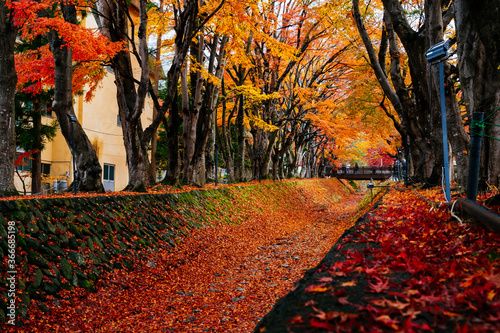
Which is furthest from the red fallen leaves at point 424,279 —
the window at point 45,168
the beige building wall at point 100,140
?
the window at point 45,168

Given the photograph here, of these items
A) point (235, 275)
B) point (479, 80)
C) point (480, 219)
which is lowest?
point (235, 275)

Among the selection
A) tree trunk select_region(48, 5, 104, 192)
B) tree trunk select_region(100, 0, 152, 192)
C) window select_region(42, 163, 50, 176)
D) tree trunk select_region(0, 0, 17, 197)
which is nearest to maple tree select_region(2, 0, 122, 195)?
tree trunk select_region(48, 5, 104, 192)

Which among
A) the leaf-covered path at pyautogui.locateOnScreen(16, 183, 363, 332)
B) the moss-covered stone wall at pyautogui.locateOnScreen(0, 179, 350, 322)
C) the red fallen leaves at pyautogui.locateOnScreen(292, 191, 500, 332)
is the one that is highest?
the red fallen leaves at pyautogui.locateOnScreen(292, 191, 500, 332)

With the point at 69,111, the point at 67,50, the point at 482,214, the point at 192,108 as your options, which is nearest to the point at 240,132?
the point at 192,108

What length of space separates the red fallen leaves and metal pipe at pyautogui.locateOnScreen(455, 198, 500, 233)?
113 mm

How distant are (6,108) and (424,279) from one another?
9.45 metres

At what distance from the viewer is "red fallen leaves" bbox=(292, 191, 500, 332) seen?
5.84ft

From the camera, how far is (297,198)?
20422 millimetres

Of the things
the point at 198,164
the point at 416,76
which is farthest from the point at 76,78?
the point at 416,76

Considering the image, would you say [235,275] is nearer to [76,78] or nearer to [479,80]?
[479,80]

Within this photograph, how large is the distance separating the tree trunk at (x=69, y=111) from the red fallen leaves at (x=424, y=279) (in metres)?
7.38

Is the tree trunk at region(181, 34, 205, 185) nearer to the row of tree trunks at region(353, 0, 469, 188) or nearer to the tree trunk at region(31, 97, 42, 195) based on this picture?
the row of tree trunks at region(353, 0, 469, 188)

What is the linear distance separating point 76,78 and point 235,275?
8498 mm

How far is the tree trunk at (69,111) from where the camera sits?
866cm
